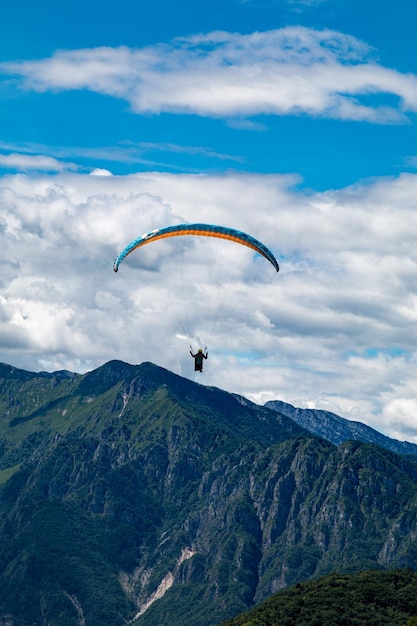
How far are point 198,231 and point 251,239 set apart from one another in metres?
9.73

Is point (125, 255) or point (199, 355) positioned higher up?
point (125, 255)

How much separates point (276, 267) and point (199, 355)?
2097 cm

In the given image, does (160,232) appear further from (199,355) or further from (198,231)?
(199,355)

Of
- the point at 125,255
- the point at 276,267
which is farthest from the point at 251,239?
the point at 125,255

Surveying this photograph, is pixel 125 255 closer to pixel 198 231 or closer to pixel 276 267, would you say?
pixel 198 231

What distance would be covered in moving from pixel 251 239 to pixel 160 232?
54.3ft

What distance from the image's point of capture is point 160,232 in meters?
195

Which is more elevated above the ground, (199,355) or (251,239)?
(251,239)

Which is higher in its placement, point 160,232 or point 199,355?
point 160,232

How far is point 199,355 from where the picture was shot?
193000 mm

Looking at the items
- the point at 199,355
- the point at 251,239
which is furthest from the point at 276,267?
the point at 199,355

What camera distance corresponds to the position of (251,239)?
195 metres

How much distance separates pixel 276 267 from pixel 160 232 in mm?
22011

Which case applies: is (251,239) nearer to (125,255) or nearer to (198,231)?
(198,231)
